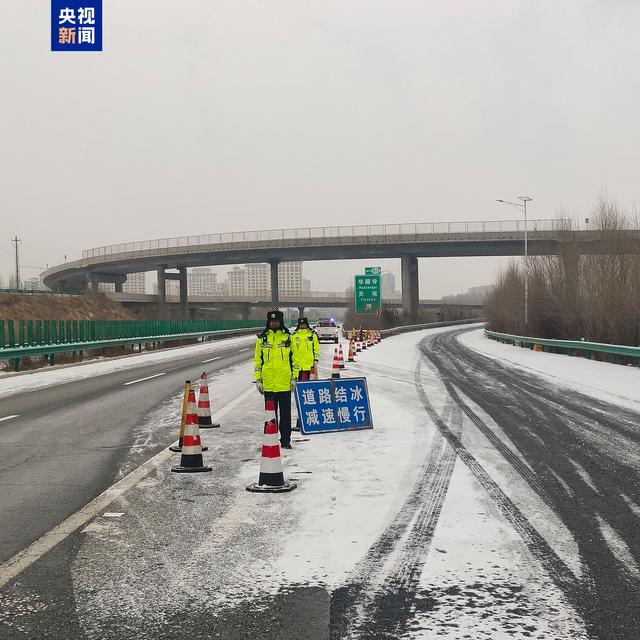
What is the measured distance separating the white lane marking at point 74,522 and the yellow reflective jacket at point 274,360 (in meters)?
1.57

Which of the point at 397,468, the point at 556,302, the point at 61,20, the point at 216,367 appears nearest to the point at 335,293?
the point at 556,302

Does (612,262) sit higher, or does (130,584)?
(612,262)

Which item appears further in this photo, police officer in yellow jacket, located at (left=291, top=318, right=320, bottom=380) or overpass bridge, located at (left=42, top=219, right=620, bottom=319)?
overpass bridge, located at (left=42, top=219, right=620, bottom=319)

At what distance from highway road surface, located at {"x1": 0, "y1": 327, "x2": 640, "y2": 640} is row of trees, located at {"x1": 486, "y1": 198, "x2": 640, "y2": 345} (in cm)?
2118

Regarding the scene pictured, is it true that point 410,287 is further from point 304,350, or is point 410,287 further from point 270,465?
point 270,465

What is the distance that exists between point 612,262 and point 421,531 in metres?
30.2

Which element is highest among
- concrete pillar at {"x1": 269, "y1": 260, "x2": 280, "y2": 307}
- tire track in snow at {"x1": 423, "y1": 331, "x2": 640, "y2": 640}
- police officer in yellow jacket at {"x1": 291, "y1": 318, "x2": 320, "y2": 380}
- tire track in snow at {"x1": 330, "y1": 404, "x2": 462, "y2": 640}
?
concrete pillar at {"x1": 269, "y1": 260, "x2": 280, "y2": 307}

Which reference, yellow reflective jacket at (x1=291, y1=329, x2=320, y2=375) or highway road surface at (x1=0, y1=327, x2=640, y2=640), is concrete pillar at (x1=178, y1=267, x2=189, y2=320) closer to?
yellow reflective jacket at (x1=291, y1=329, x2=320, y2=375)

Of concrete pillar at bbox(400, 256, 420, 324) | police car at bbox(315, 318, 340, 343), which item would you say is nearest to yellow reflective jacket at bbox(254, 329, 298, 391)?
police car at bbox(315, 318, 340, 343)

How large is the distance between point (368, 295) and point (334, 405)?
4236 centimetres

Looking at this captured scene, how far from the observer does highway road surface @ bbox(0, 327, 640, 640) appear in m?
4.00

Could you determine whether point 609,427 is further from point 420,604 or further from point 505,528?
point 420,604

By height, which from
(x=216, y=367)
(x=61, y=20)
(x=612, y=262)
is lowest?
(x=216, y=367)

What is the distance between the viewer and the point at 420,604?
418cm
